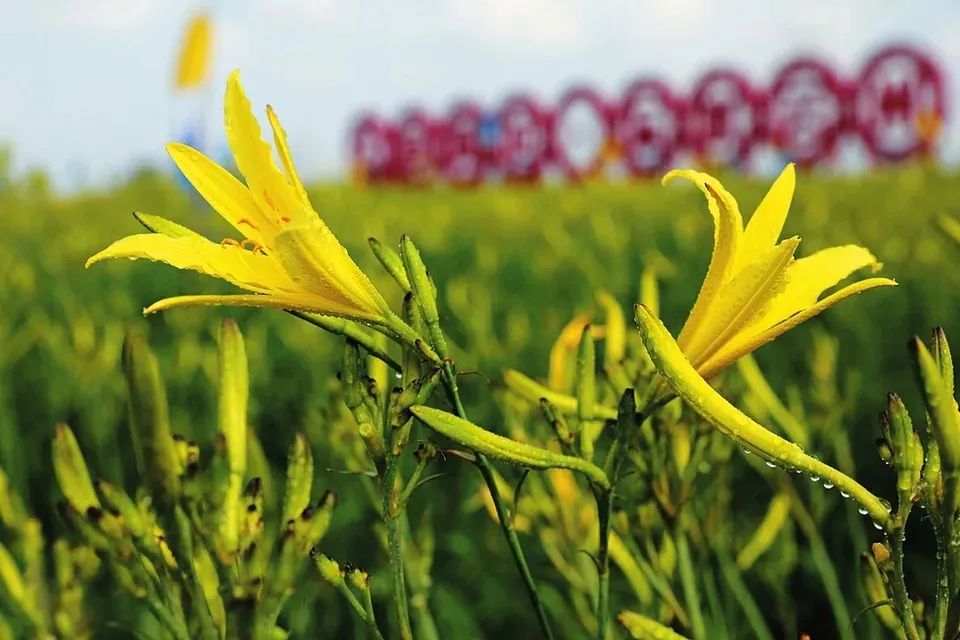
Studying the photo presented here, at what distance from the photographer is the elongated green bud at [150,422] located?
0.57m

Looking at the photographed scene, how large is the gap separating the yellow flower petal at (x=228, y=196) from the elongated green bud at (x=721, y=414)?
214 millimetres

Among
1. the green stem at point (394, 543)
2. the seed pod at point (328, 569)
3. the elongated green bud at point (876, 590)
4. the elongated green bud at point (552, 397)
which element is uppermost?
the elongated green bud at point (552, 397)

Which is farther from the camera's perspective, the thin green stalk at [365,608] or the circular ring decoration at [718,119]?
the circular ring decoration at [718,119]

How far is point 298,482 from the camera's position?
598 millimetres

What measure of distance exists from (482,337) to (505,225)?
7.39 ft

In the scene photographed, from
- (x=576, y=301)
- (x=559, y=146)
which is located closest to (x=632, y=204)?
(x=576, y=301)

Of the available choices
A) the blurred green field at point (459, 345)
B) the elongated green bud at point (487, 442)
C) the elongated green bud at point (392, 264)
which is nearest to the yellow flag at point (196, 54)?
the blurred green field at point (459, 345)

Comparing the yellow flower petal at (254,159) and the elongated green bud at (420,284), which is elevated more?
the yellow flower petal at (254,159)

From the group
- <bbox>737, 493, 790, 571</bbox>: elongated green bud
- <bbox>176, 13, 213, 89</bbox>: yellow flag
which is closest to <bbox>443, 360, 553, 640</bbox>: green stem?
<bbox>737, 493, 790, 571</bbox>: elongated green bud

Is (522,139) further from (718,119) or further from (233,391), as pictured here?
(233,391)

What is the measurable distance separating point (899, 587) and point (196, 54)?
305 centimetres

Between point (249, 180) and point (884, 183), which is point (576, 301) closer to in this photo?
point (249, 180)

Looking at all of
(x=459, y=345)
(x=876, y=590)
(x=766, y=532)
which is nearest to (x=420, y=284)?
(x=876, y=590)

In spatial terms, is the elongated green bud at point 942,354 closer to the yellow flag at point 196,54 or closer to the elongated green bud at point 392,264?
the elongated green bud at point 392,264
